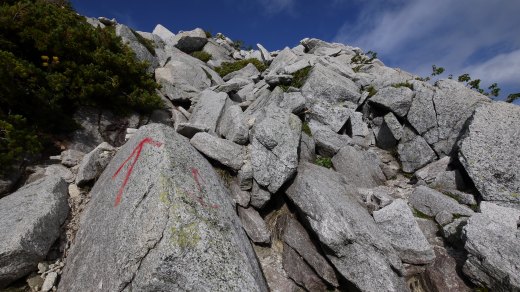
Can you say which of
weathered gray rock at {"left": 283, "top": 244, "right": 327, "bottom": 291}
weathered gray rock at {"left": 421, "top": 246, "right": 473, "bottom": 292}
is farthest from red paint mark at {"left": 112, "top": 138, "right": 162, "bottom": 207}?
weathered gray rock at {"left": 421, "top": 246, "right": 473, "bottom": 292}

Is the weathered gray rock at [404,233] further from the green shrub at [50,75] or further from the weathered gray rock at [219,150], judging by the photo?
the green shrub at [50,75]

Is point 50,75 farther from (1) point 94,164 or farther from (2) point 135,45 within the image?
(2) point 135,45

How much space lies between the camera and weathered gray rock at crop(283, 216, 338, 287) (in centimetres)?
1000

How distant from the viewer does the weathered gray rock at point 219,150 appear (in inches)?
438

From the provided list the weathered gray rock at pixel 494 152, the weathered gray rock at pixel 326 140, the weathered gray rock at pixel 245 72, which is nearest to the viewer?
the weathered gray rock at pixel 494 152

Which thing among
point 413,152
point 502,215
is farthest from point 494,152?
point 413,152

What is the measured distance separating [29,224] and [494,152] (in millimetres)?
17862

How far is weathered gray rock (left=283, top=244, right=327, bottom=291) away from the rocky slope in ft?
0.16

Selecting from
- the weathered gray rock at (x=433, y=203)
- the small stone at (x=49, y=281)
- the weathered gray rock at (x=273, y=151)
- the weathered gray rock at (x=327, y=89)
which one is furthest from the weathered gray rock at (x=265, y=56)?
the small stone at (x=49, y=281)

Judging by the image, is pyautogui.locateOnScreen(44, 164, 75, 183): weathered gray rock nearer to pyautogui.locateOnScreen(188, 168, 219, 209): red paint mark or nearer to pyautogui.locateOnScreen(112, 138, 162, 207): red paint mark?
pyautogui.locateOnScreen(112, 138, 162, 207): red paint mark

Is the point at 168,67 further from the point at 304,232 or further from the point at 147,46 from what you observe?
the point at 304,232

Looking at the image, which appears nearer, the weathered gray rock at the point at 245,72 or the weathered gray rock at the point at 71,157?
the weathered gray rock at the point at 71,157

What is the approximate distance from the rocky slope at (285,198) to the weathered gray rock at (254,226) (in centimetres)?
5

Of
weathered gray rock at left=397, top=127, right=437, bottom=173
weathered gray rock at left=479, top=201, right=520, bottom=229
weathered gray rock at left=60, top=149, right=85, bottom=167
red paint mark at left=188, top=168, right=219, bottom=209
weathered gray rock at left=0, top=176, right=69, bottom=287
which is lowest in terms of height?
weathered gray rock at left=0, top=176, right=69, bottom=287
